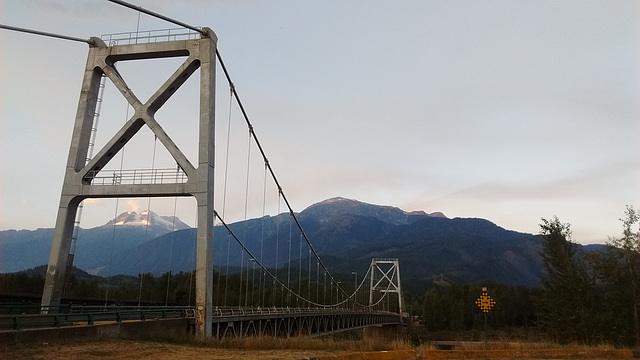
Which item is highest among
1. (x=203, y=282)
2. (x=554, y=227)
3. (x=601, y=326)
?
(x=554, y=227)

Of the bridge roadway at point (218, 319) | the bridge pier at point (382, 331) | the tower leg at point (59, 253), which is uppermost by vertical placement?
the tower leg at point (59, 253)

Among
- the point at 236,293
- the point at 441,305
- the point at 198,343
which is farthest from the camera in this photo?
the point at 441,305

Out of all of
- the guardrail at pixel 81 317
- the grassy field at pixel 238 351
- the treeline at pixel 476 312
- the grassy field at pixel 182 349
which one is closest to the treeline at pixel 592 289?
the grassy field at pixel 238 351

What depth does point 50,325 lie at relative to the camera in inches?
666

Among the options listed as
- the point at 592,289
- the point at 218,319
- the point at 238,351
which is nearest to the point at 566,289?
the point at 592,289

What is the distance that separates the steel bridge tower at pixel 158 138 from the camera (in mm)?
23859

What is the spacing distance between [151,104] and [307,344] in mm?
15075

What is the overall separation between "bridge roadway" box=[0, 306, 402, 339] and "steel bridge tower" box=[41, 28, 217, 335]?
1957mm

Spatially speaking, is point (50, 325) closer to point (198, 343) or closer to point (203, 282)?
point (198, 343)

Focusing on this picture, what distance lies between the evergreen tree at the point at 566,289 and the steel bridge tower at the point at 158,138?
27.0m

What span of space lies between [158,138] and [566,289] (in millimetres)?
33113

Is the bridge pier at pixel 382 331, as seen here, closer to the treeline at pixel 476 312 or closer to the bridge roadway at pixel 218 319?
the treeline at pixel 476 312

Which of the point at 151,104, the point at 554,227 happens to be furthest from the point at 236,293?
the point at 151,104

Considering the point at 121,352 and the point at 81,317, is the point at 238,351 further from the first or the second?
the point at 81,317
